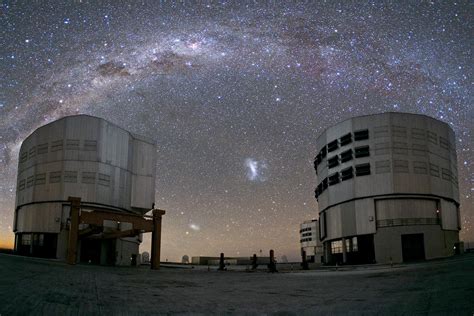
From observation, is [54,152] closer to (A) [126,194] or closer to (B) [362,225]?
(A) [126,194]

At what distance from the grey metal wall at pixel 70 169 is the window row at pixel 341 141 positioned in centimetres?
2782

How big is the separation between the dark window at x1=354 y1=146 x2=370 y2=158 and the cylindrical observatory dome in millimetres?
30079

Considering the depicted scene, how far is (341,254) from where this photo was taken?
55.5m

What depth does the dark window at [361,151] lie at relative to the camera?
51750mm

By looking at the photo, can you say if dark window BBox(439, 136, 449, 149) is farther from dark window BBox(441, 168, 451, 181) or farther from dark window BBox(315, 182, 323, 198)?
dark window BBox(315, 182, 323, 198)

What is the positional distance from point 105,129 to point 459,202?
46804 mm

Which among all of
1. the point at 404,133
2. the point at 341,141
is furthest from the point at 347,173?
the point at 404,133

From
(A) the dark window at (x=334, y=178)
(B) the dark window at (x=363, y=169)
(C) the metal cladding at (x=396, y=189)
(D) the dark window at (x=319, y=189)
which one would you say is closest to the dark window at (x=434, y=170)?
(C) the metal cladding at (x=396, y=189)

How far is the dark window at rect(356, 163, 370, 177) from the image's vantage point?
51469mm

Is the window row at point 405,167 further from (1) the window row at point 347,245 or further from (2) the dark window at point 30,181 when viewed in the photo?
(2) the dark window at point 30,181

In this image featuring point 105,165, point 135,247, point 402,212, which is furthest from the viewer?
point 135,247

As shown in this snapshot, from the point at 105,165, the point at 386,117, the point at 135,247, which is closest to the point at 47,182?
the point at 105,165

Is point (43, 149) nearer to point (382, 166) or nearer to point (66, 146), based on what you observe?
point (66, 146)

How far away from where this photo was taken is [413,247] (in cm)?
4797
